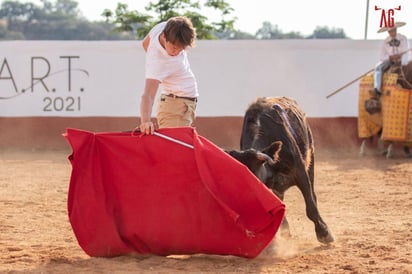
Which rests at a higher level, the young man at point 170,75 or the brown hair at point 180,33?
the brown hair at point 180,33

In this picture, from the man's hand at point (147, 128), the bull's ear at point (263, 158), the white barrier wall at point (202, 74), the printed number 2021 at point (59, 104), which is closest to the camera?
the man's hand at point (147, 128)

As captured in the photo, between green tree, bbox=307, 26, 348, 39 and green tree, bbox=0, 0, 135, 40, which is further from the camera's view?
green tree, bbox=0, 0, 135, 40

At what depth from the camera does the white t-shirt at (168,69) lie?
583 centimetres

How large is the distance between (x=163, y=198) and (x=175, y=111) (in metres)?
0.98

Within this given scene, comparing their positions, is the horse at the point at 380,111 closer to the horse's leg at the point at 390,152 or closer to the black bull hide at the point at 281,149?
the horse's leg at the point at 390,152

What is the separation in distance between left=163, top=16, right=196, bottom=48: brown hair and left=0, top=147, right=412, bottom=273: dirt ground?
142 cm

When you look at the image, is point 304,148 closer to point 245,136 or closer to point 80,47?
point 245,136

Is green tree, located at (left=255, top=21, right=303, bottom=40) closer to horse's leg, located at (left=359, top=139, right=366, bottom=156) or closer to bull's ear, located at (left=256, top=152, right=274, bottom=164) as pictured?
horse's leg, located at (left=359, top=139, right=366, bottom=156)

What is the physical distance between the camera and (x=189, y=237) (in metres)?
5.33

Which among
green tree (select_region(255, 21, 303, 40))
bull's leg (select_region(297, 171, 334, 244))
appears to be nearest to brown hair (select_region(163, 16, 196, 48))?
bull's leg (select_region(297, 171, 334, 244))

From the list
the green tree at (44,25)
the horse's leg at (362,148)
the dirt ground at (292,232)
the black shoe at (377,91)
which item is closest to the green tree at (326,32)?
the green tree at (44,25)

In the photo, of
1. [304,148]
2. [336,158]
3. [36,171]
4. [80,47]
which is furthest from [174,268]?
[80,47]

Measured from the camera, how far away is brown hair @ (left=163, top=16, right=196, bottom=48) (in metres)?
5.52

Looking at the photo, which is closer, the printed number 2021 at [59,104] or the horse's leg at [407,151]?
the horse's leg at [407,151]
